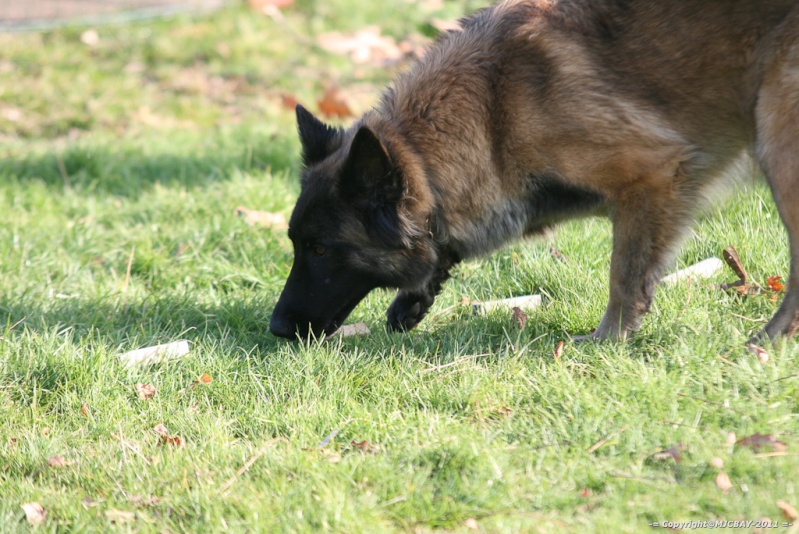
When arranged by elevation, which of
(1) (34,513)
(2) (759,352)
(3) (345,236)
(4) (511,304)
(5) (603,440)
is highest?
(3) (345,236)

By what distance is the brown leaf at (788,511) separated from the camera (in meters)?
2.35

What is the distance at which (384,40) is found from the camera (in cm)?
997

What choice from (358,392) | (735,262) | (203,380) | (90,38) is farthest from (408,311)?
(90,38)

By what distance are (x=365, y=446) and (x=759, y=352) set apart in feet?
5.19

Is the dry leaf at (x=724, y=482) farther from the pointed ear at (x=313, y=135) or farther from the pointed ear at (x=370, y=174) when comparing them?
the pointed ear at (x=313, y=135)

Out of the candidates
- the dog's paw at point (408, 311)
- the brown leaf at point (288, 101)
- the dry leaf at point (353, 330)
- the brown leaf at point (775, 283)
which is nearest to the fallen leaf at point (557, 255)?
the dog's paw at point (408, 311)

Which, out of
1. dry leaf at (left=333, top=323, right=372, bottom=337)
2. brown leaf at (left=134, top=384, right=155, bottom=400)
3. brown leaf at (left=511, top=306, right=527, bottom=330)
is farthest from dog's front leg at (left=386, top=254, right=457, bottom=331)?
brown leaf at (left=134, top=384, right=155, bottom=400)

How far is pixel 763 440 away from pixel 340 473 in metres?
1.42

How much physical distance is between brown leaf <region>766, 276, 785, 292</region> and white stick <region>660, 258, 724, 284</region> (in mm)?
252

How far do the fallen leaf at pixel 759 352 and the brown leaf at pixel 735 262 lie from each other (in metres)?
0.78

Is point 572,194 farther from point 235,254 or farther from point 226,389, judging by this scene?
point 235,254

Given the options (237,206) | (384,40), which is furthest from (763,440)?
(384,40)

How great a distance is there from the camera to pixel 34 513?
2.85m

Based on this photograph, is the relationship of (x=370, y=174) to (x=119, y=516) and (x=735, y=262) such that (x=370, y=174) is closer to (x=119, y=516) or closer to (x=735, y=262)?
(x=119, y=516)
